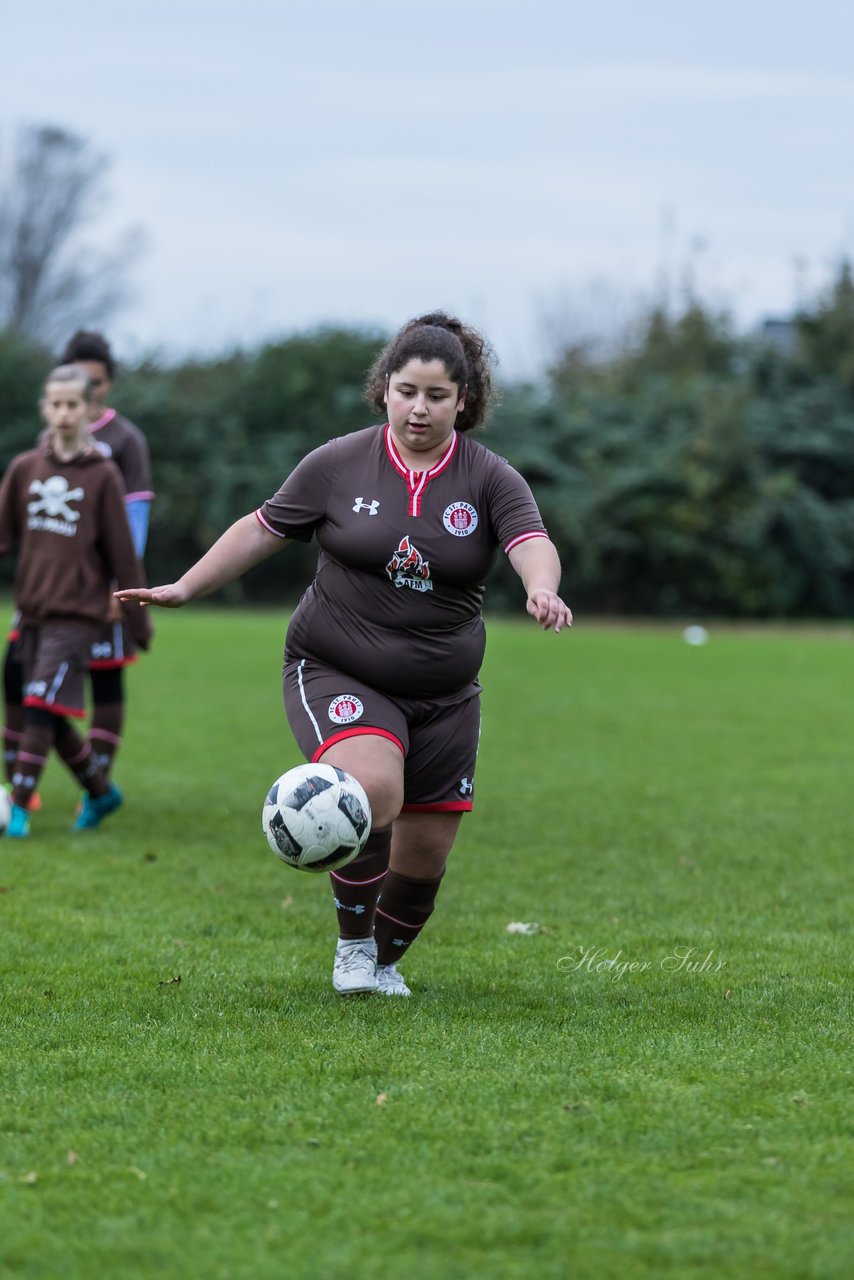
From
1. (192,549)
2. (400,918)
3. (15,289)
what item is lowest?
(192,549)

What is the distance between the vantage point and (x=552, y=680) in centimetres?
1831

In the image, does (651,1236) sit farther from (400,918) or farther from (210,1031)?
(400,918)

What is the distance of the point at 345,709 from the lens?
4945 mm

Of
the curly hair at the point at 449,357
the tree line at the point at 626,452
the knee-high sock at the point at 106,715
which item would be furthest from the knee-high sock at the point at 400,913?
the tree line at the point at 626,452

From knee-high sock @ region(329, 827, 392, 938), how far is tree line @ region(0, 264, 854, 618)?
25384mm

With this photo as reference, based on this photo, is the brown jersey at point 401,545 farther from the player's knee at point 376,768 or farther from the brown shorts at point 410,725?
the player's knee at point 376,768

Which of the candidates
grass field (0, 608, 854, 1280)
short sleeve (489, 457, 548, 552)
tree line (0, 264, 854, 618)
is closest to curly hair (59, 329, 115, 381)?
grass field (0, 608, 854, 1280)

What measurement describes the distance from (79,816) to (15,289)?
45.3 metres

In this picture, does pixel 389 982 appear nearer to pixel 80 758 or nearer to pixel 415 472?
pixel 415 472

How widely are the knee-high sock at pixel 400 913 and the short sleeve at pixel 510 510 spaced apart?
1162mm

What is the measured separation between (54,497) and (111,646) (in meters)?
0.92

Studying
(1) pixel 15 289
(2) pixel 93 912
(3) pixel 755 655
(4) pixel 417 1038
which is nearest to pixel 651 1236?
(4) pixel 417 1038

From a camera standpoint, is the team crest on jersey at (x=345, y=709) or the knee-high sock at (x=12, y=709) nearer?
the team crest on jersey at (x=345, y=709)

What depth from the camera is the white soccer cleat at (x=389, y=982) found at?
5.14 m
